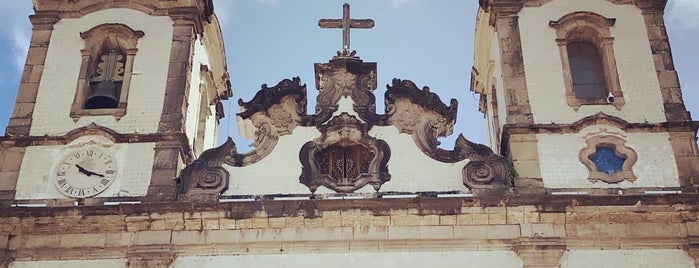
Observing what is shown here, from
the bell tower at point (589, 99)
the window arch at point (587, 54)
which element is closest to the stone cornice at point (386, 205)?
the bell tower at point (589, 99)

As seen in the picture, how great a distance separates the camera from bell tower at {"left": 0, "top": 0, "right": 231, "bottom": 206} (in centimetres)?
1464

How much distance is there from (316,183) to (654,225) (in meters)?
4.62

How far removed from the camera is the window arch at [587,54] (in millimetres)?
15781

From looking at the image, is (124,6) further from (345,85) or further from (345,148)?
(345,148)

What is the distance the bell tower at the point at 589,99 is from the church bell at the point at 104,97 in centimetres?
602

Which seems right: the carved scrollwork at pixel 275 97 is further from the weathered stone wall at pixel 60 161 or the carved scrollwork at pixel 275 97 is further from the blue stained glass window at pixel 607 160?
the blue stained glass window at pixel 607 160

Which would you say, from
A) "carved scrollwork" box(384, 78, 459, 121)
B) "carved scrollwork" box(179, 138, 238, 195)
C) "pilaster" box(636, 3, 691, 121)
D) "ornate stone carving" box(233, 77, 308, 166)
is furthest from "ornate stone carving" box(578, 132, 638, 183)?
"carved scrollwork" box(179, 138, 238, 195)

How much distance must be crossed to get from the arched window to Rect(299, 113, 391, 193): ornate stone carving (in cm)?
336

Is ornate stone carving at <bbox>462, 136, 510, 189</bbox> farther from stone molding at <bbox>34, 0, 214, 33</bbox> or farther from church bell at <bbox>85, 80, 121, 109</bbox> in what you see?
church bell at <bbox>85, 80, 121, 109</bbox>

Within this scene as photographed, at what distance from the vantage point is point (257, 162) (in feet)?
48.4

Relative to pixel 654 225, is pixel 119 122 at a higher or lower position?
higher

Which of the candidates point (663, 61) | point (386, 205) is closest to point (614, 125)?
point (663, 61)

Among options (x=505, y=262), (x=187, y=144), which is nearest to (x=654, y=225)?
(x=505, y=262)

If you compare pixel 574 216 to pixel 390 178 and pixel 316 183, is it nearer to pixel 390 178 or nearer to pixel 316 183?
pixel 390 178
